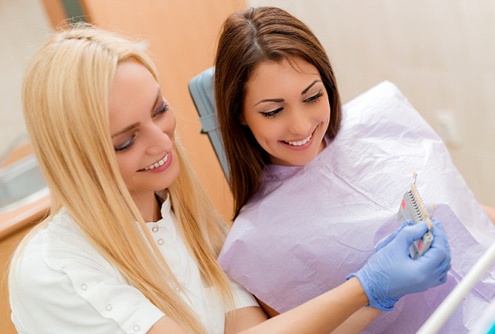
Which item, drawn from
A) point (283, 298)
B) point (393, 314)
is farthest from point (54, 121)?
point (393, 314)

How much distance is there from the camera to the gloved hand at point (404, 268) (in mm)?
1218

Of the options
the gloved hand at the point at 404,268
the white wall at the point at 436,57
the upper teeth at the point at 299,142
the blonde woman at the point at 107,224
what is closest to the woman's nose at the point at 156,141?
the blonde woman at the point at 107,224

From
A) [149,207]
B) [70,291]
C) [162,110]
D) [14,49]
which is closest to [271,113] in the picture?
[162,110]

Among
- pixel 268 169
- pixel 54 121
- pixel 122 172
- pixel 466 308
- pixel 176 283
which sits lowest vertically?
pixel 466 308

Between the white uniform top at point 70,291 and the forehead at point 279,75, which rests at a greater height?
the forehead at point 279,75

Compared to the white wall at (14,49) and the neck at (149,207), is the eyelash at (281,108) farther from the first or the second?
the white wall at (14,49)

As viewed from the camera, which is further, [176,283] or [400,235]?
[176,283]

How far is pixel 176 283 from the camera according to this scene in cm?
143

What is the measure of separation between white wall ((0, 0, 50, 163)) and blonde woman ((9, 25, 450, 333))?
1686 mm

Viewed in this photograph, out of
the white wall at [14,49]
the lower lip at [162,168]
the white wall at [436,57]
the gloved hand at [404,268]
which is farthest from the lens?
the white wall at [14,49]

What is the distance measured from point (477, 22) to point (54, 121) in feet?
5.55

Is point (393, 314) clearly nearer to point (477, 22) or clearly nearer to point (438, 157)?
point (438, 157)

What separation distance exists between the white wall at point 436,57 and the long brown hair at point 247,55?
1097 millimetres

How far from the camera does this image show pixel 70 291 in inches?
48.6
